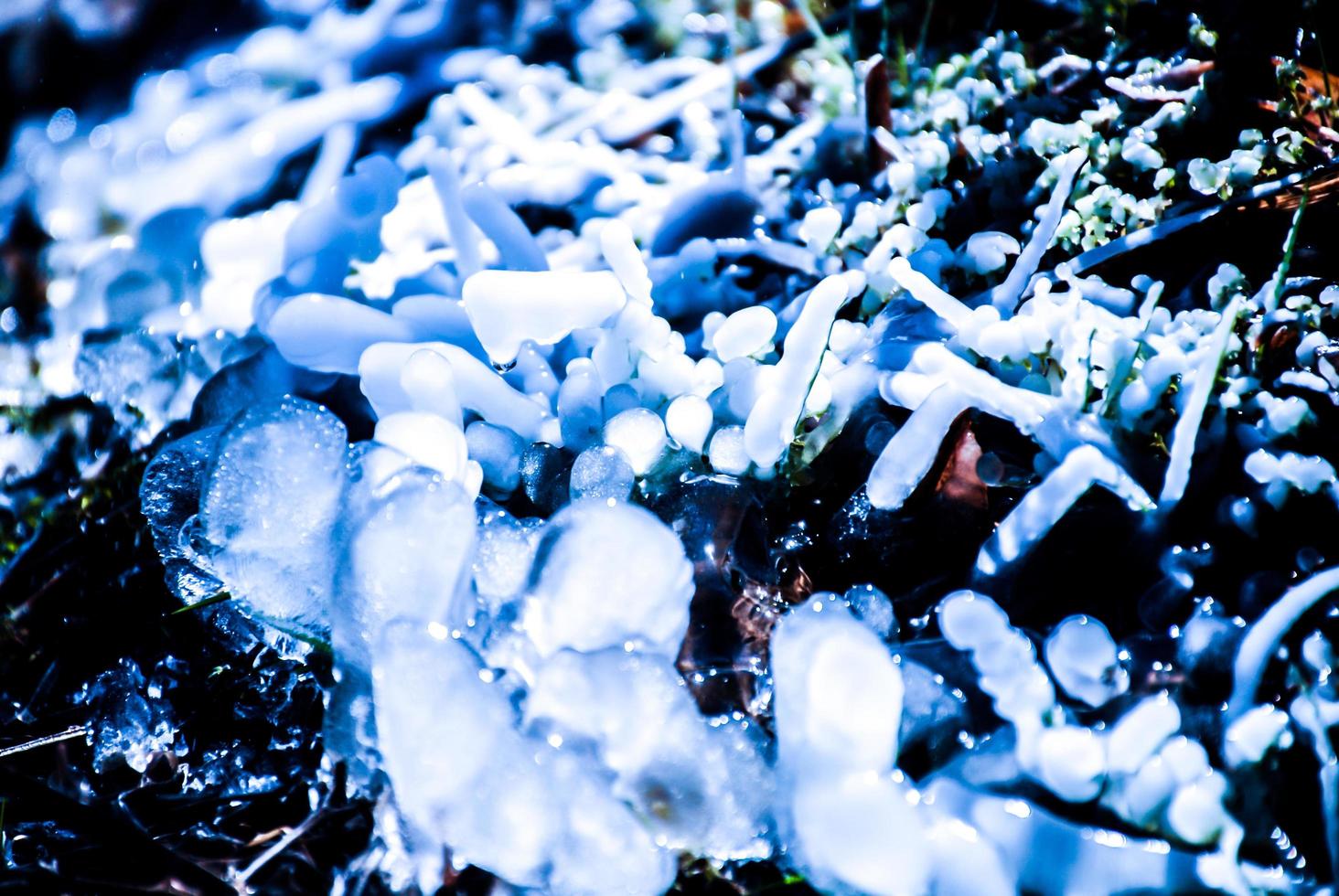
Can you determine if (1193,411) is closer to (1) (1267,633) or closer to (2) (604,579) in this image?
(1) (1267,633)

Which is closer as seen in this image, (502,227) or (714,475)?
(714,475)

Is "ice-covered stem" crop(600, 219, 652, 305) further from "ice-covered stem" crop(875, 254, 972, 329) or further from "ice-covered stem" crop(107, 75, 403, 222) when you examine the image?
"ice-covered stem" crop(107, 75, 403, 222)

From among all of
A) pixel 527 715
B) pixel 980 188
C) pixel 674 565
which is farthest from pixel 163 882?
pixel 980 188

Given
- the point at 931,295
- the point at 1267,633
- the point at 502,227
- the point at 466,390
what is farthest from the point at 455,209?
the point at 1267,633

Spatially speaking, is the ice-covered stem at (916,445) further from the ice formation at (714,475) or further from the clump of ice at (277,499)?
the clump of ice at (277,499)

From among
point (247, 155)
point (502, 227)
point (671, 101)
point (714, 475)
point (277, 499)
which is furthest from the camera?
point (247, 155)

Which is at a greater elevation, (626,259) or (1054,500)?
(626,259)
